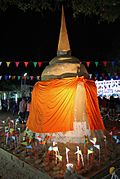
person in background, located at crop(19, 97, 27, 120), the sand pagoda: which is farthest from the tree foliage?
person in background, located at crop(19, 97, 27, 120)

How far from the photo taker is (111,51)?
87.1 ft

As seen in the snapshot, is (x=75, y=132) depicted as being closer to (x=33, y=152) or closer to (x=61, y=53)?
(x=33, y=152)

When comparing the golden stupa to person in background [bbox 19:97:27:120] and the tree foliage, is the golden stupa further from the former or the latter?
person in background [bbox 19:97:27:120]

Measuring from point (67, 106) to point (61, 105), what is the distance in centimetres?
24

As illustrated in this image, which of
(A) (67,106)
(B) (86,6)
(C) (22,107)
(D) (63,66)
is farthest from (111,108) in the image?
(B) (86,6)

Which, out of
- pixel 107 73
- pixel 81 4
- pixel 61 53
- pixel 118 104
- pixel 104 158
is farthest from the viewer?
pixel 107 73

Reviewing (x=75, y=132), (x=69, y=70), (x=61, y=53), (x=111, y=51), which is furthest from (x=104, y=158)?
(x=111, y=51)

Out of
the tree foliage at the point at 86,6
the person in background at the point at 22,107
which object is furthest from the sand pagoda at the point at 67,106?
the person in background at the point at 22,107

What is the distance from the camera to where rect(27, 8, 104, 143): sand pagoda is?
8.77 meters

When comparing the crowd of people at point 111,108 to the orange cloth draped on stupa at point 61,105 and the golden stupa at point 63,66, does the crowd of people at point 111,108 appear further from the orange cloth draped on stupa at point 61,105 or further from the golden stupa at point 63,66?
the orange cloth draped on stupa at point 61,105

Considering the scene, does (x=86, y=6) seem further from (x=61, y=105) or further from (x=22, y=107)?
(x=22, y=107)

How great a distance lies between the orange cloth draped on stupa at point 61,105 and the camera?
8.75 m

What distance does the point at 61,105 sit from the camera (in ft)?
29.0

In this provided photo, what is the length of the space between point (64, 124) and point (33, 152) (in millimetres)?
1585
